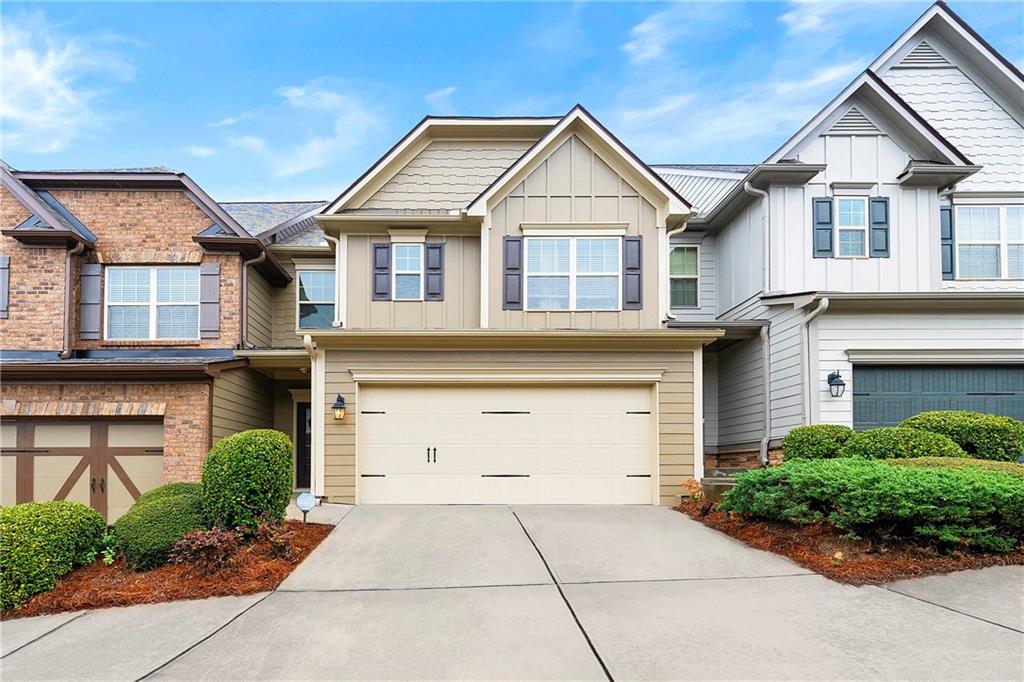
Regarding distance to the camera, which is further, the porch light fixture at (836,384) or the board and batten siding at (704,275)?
the board and batten siding at (704,275)

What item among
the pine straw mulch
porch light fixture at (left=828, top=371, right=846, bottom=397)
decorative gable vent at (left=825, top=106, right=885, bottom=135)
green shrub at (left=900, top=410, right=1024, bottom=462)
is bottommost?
the pine straw mulch

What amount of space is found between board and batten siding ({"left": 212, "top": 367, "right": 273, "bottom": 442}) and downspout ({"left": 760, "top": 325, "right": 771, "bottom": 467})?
1010cm

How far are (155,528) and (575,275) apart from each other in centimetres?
779

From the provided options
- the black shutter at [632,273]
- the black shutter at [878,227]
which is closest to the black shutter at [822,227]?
the black shutter at [878,227]

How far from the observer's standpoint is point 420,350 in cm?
1201

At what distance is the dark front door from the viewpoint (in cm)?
1538

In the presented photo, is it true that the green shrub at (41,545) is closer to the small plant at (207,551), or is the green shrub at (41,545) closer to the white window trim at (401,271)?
the small plant at (207,551)

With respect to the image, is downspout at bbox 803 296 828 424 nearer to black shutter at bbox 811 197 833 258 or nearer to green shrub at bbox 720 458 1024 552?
black shutter at bbox 811 197 833 258

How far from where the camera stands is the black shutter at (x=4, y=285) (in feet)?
42.6

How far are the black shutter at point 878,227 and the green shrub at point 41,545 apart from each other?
44.6 feet

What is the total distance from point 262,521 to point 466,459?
4.25m

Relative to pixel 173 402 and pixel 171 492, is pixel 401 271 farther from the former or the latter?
pixel 171 492

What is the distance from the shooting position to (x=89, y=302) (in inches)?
528

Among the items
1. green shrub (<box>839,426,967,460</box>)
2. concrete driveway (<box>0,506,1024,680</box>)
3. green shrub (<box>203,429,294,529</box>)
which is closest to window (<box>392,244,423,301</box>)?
green shrub (<box>203,429,294,529</box>)
